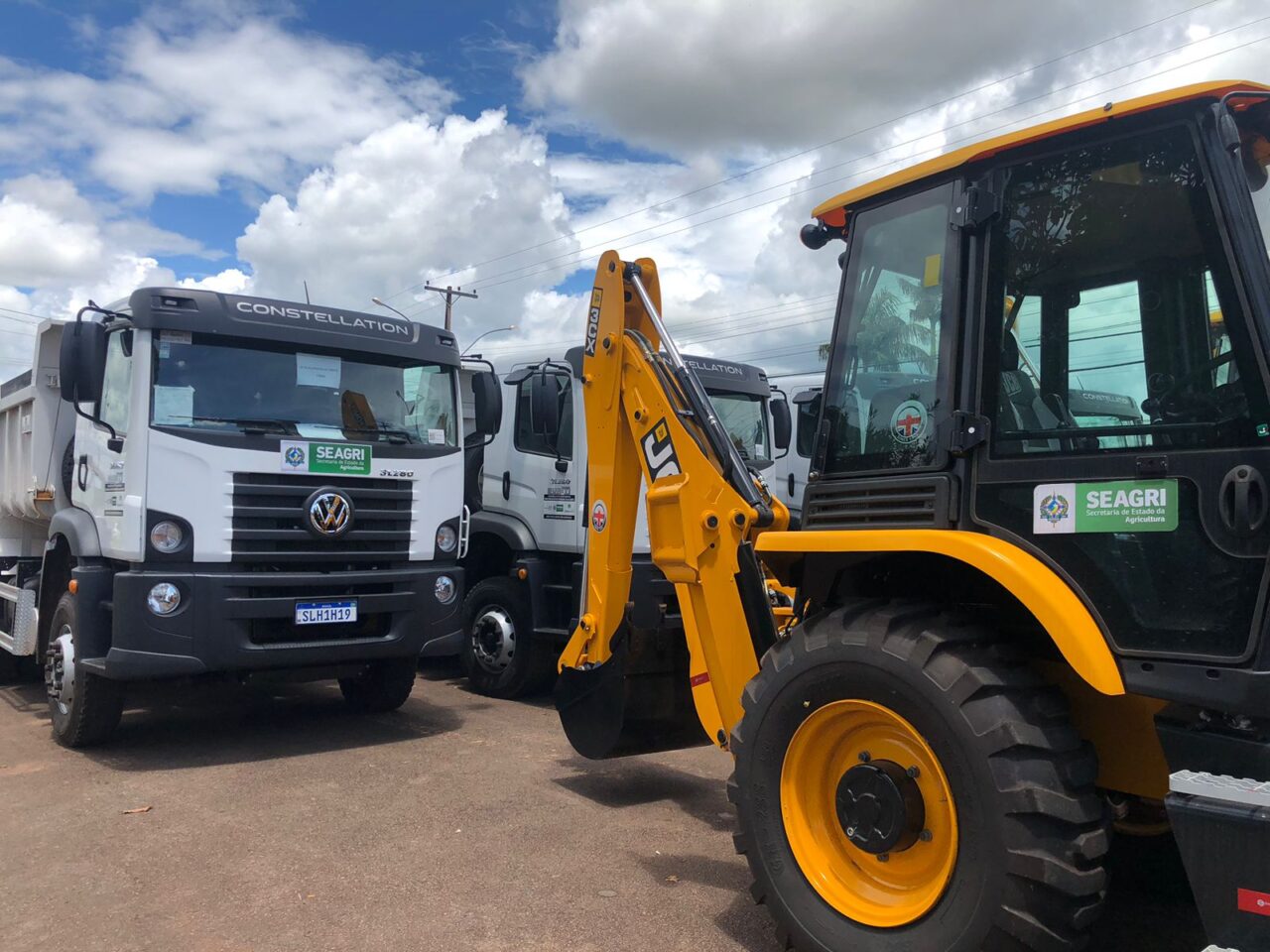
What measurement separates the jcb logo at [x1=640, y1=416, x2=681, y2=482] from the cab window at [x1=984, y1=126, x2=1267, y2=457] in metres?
1.70

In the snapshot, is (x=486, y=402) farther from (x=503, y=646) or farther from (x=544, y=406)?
(x=503, y=646)

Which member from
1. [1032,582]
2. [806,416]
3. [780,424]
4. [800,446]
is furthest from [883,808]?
[806,416]

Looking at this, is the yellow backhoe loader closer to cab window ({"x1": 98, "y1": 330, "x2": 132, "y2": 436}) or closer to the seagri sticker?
the seagri sticker

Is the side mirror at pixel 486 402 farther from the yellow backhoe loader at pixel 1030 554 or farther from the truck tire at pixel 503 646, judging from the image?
the yellow backhoe loader at pixel 1030 554

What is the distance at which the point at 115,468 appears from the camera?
617 centimetres

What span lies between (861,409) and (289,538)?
4017mm

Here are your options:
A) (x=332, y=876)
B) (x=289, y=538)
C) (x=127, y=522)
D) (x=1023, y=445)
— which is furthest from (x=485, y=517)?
(x=1023, y=445)

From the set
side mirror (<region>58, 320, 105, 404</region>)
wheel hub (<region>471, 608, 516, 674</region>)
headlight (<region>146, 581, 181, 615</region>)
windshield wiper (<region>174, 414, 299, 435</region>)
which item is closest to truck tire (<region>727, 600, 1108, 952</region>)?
headlight (<region>146, 581, 181, 615</region>)

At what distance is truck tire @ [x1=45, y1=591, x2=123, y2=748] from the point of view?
245 inches

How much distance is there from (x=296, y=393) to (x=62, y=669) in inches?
90.4

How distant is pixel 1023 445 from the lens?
305cm

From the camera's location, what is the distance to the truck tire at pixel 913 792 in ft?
8.80

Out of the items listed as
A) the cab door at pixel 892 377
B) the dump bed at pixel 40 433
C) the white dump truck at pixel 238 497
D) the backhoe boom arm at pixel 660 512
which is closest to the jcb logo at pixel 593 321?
the backhoe boom arm at pixel 660 512

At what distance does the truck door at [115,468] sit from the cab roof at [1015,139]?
14.0ft
